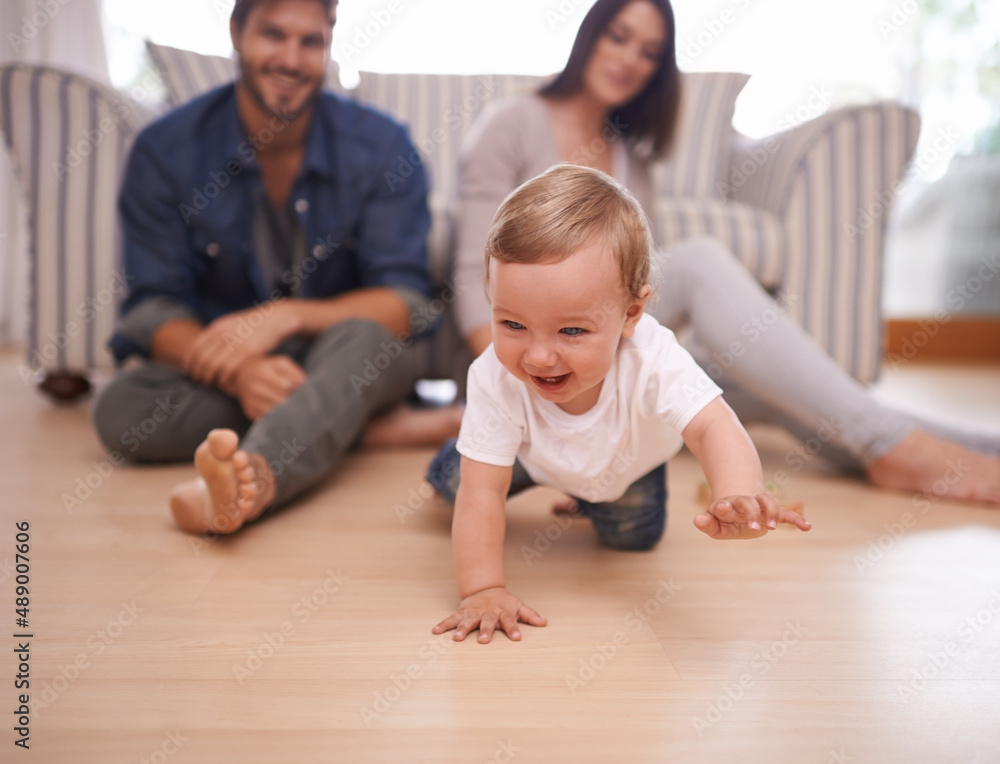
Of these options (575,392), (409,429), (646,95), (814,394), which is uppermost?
(646,95)

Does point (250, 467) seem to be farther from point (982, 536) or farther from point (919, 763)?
point (982, 536)

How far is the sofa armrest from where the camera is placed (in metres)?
1.77

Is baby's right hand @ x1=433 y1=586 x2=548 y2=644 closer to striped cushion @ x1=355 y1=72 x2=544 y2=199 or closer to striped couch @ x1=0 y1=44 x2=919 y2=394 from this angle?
striped couch @ x1=0 y1=44 x2=919 y2=394

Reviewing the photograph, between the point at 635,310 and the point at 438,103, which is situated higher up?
the point at 438,103

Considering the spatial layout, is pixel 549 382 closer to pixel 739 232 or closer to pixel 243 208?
pixel 243 208

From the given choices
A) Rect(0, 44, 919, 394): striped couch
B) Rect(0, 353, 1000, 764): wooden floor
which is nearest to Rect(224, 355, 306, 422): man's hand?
Rect(0, 353, 1000, 764): wooden floor
